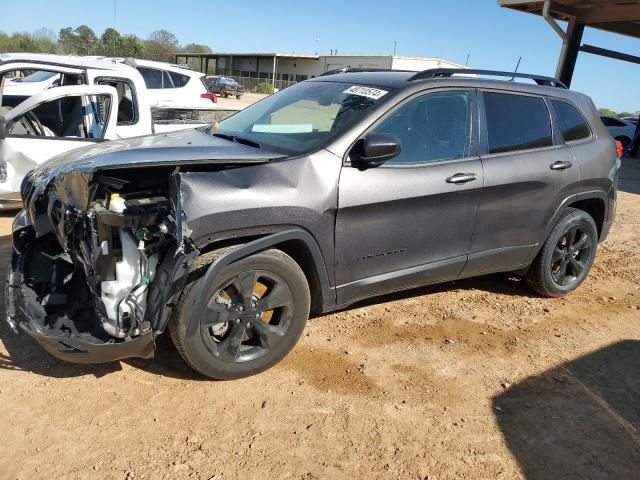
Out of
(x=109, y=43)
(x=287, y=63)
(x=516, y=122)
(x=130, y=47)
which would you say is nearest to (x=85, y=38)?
(x=109, y=43)

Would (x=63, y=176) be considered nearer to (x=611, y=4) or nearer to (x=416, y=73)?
(x=416, y=73)

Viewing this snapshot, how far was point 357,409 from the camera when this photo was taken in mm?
3090

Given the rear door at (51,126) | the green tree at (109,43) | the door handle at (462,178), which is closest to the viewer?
the door handle at (462,178)

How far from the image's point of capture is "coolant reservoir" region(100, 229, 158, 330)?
2.77m

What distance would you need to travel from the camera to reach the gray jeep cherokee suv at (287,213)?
280 centimetres

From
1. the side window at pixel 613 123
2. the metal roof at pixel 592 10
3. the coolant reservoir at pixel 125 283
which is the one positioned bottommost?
the coolant reservoir at pixel 125 283

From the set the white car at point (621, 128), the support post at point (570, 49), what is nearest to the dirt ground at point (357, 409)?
the support post at point (570, 49)

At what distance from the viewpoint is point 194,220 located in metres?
2.81

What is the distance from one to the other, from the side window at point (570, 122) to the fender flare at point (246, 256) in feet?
8.54

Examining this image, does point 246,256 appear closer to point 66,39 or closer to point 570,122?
point 570,122

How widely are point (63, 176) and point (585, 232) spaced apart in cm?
428

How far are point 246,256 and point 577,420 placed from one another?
2.12 meters

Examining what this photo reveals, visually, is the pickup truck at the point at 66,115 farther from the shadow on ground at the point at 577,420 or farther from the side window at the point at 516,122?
the shadow on ground at the point at 577,420

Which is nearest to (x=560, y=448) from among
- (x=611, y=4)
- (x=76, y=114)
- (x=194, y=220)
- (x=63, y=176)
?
(x=194, y=220)
